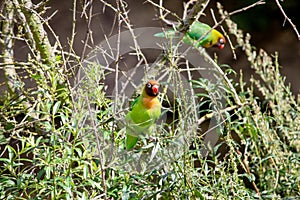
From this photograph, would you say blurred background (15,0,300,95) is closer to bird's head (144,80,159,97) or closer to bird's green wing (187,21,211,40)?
bird's green wing (187,21,211,40)

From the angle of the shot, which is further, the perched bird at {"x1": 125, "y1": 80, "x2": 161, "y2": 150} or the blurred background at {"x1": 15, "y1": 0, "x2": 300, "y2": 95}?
the blurred background at {"x1": 15, "y1": 0, "x2": 300, "y2": 95}

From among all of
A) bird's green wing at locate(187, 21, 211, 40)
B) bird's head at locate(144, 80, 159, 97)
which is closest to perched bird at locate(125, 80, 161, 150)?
bird's head at locate(144, 80, 159, 97)

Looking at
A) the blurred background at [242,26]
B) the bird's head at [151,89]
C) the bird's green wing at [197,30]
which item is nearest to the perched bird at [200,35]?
the bird's green wing at [197,30]

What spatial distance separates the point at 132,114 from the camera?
129 cm

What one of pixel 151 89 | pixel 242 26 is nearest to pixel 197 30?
pixel 151 89

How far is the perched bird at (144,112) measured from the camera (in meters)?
1.23

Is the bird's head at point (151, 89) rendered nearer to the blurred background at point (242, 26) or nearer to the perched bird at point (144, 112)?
the perched bird at point (144, 112)

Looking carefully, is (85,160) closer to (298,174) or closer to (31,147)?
(31,147)

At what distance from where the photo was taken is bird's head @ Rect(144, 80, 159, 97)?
125 centimetres

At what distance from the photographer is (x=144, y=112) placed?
127 cm

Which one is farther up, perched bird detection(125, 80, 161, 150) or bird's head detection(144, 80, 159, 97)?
bird's head detection(144, 80, 159, 97)

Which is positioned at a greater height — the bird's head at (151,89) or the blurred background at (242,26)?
the blurred background at (242,26)

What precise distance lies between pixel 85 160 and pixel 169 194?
0.65 ft

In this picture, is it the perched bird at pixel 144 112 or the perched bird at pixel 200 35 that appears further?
the perched bird at pixel 200 35
